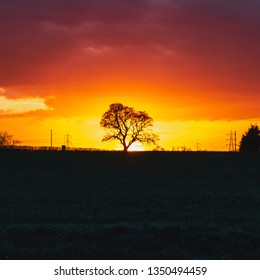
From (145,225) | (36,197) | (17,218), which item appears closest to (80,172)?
(36,197)

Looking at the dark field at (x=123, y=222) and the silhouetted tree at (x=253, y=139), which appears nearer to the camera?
the dark field at (x=123, y=222)

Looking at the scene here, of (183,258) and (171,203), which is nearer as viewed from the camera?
(183,258)

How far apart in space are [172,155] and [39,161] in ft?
76.6

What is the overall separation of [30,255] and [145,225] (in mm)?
5151

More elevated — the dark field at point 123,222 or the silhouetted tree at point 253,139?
the silhouetted tree at point 253,139

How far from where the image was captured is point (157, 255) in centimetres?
1617

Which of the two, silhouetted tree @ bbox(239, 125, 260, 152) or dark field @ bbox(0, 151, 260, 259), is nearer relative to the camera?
dark field @ bbox(0, 151, 260, 259)

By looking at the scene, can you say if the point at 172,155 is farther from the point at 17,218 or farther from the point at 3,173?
the point at 17,218

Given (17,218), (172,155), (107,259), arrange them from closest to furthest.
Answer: (107,259)
(17,218)
(172,155)

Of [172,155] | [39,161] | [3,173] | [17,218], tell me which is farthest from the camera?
[172,155]

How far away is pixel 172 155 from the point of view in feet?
275

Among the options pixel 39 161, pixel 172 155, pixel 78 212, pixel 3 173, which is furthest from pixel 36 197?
pixel 172 155

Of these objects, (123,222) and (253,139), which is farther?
(253,139)

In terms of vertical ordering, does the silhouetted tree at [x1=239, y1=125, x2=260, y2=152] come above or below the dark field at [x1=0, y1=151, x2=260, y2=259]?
above
